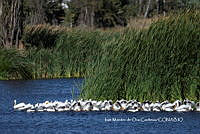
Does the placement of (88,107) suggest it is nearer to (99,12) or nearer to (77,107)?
(77,107)

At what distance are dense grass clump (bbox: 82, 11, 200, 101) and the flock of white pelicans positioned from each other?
1.38ft

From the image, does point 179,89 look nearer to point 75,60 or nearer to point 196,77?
point 196,77

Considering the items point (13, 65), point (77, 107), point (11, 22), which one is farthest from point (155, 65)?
point (11, 22)

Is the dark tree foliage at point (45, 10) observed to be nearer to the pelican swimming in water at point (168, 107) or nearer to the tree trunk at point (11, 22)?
the tree trunk at point (11, 22)

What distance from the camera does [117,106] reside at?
17469 millimetres

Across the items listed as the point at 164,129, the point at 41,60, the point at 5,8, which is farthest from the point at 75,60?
the point at 164,129

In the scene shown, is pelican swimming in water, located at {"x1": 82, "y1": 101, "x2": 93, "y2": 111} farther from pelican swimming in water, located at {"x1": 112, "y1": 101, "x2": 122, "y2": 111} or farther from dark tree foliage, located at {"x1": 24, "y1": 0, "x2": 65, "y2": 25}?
dark tree foliage, located at {"x1": 24, "y1": 0, "x2": 65, "y2": 25}

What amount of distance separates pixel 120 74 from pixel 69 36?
12989 millimetres

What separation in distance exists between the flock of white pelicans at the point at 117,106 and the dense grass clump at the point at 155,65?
0.42 metres

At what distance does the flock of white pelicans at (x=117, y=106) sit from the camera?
17.1 metres

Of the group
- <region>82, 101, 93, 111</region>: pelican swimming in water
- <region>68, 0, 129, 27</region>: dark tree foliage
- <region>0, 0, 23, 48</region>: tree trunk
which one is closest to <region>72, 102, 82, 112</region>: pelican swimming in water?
<region>82, 101, 93, 111</region>: pelican swimming in water

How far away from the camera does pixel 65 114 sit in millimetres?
17344

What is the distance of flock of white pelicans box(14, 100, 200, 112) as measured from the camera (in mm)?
17125

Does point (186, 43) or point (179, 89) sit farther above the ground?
point (186, 43)
